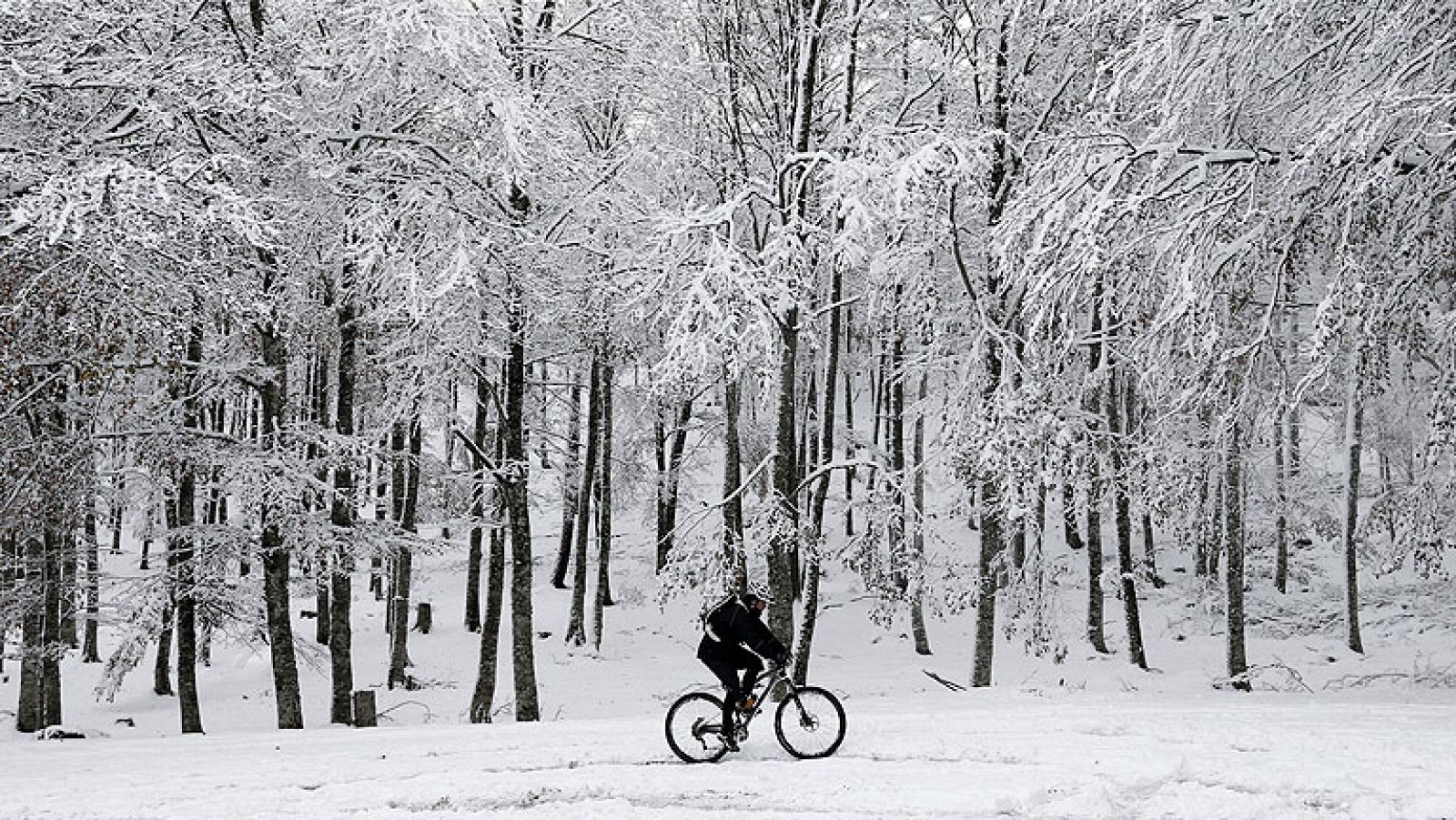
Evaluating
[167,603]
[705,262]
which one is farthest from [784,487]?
[167,603]

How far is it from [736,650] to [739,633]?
200 mm

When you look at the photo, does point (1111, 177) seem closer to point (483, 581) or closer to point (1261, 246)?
point (1261, 246)

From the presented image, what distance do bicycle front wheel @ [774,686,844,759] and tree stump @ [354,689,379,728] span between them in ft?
27.2

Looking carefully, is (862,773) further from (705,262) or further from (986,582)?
→ (986,582)

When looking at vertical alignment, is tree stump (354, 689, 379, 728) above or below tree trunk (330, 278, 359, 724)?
below

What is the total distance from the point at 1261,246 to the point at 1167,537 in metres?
28.4

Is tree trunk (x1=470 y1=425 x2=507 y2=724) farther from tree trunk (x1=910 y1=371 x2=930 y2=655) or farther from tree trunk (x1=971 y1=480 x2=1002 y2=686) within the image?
tree trunk (x1=971 y1=480 x2=1002 y2=686)

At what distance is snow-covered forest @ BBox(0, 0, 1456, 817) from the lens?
855 centimetres

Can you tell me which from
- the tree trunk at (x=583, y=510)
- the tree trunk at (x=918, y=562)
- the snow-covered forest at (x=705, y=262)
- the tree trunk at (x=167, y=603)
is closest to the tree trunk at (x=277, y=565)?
the snow-covered forest at (x=705, y=262)

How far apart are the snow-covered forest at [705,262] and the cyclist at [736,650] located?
2.82 metres

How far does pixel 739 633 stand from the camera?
943 centimetres

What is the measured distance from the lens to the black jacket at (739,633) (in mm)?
9422

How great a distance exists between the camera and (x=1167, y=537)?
3462cm

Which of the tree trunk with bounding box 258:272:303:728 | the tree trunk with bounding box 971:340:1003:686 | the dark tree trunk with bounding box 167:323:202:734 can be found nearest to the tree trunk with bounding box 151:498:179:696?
the dark tree trunk with bounding box 167:323:202:734
